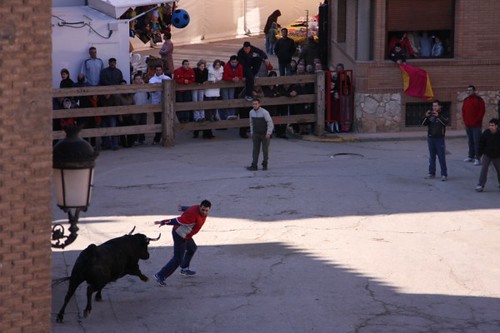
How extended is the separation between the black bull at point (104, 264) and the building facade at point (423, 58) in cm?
1347

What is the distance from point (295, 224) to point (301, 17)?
24.5 metres

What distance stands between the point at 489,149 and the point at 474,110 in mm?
2915

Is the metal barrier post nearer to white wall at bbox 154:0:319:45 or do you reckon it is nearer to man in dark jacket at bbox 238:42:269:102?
man in dark jacket at bbox 238:42:269:102

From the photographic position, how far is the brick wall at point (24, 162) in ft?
31.6

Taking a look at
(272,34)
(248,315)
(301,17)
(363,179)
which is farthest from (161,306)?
(301,17)

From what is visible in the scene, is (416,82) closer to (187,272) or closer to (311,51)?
(311,51)

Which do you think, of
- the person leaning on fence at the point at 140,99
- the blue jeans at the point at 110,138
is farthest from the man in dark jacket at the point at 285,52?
the blue jeans at the point at 110,138

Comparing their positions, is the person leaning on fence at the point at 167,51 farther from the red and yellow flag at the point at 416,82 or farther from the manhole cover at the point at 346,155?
the manhole cover at the point at 346,155

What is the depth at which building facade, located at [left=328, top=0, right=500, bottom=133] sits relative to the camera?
27281 millimetres

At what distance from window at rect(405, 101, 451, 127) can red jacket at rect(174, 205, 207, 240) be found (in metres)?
13.3

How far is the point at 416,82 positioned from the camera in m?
27.2

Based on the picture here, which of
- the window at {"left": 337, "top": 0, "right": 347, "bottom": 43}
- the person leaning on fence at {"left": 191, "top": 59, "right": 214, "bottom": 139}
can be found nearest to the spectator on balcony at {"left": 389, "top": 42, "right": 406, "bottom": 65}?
the window at {"left": 337, "top": 0, "right": 347, "bottom": 43}

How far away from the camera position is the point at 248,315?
1447cm

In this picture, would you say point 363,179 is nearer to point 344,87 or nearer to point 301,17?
point 344,87
